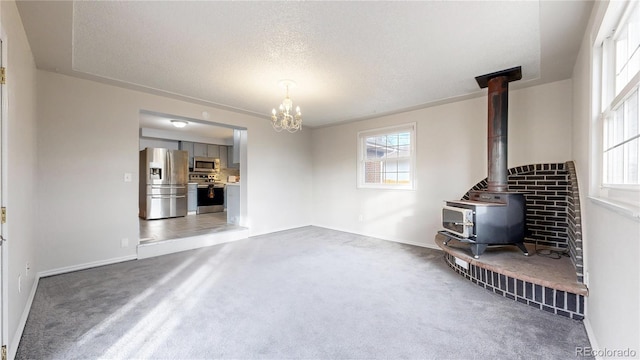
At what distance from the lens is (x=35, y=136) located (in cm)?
279

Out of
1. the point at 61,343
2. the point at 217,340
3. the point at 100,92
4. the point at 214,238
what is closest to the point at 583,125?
the point at 217,340

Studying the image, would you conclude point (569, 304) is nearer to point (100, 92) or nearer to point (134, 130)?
point (134, 130)

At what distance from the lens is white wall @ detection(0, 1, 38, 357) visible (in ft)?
5.35

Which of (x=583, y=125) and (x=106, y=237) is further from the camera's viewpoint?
(x=106, y=237)

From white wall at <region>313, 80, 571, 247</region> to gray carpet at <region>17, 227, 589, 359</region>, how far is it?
132 cm

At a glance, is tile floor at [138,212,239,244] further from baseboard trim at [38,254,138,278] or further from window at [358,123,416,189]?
window at [358,123,416,189]

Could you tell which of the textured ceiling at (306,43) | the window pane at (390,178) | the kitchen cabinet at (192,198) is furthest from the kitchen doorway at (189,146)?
the window pane at (390,178)

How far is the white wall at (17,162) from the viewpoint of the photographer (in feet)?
5.35

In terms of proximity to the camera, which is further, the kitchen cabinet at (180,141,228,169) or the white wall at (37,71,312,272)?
the kitchen cabinet at (180,141,228,169)

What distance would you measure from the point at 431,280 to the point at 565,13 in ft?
8.47

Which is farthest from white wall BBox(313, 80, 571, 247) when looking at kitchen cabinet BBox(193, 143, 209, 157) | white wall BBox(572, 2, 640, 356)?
kitchen cabinet BBox(193, 143, 209, 157)

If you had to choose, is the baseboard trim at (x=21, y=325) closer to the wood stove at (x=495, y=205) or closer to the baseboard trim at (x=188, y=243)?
the baseboard trim at (x=188, y=243)

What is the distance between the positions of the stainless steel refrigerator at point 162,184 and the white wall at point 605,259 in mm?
7385

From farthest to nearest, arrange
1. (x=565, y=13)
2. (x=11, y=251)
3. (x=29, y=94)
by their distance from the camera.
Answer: (x=29, y=94)
(x=565, y=13)
(x=11, y=251)
